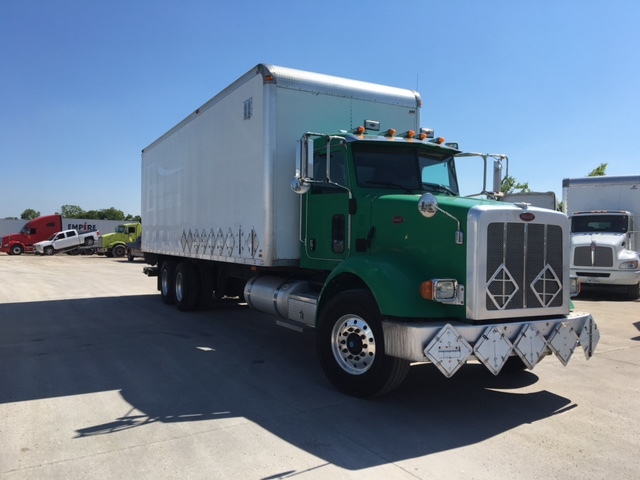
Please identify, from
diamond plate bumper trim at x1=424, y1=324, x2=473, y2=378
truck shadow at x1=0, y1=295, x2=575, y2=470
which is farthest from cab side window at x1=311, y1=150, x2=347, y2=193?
diamond plate bumper trim at x1=424, y1=324, x2=473, y2=378

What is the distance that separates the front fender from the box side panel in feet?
7.39

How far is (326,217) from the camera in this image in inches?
257

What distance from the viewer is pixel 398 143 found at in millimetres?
6203

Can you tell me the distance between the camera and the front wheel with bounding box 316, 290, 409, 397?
486 centimetres

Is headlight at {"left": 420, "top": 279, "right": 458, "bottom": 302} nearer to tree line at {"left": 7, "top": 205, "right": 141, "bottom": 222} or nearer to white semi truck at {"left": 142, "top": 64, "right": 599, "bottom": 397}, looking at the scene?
white semi truck at {"left": 142, "top": 64, "right": 599, "bottom": 397}

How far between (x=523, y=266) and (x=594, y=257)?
1064 centimetres

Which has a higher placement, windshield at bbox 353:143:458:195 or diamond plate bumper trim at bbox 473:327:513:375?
windshield at bbox 353:143:458:195

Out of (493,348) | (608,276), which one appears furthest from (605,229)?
(493,348)

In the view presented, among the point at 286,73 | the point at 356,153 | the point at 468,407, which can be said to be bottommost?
the point at 468,407

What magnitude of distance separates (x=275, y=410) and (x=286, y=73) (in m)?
4.68

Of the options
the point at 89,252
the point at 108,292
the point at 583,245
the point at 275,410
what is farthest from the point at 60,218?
the point at 275,410

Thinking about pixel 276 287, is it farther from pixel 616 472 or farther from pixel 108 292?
pixel 108 292

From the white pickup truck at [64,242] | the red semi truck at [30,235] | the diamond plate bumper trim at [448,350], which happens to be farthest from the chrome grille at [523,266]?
the red semi truck at [30,235]

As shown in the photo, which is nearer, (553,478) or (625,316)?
(553,478)
